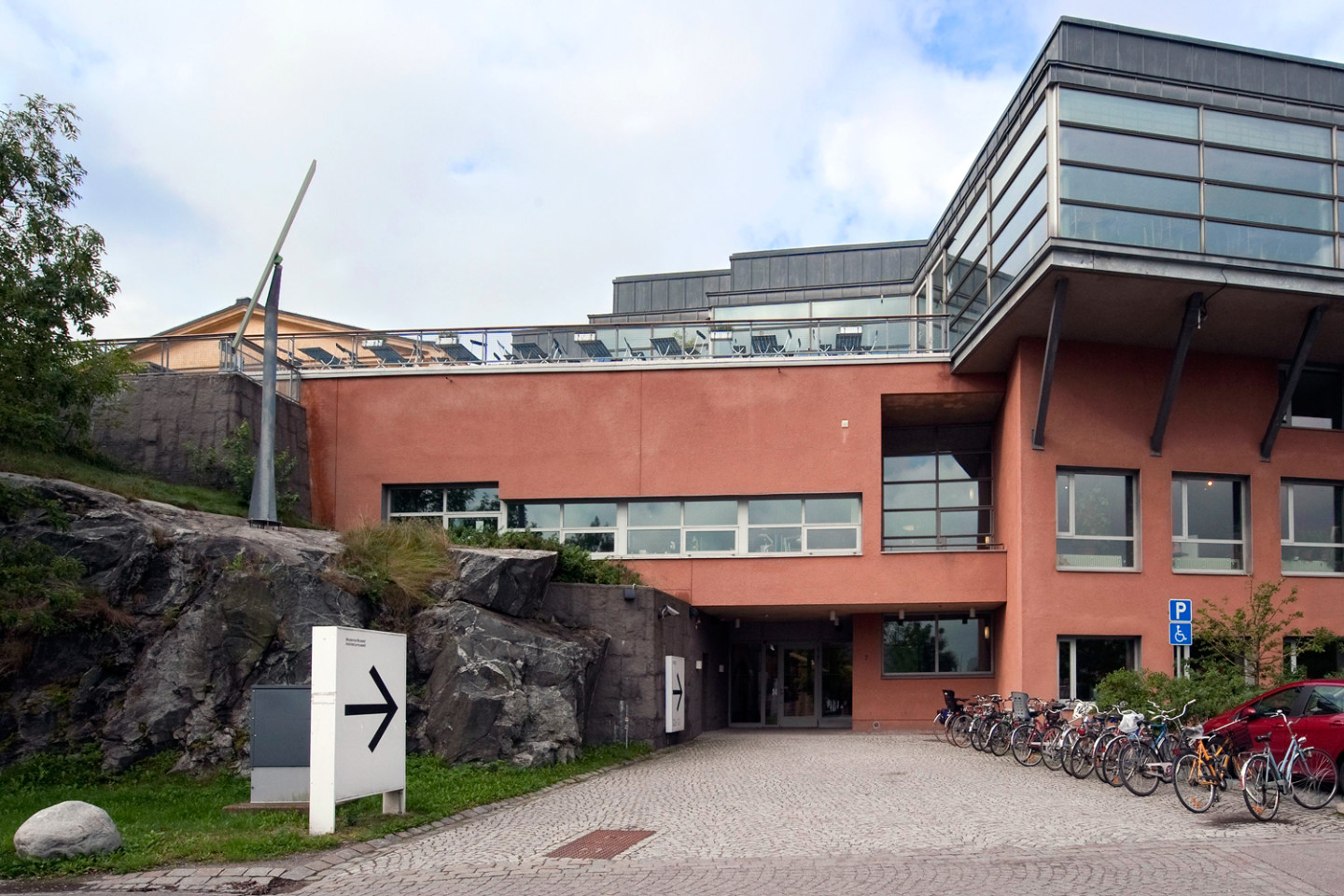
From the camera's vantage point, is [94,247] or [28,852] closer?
[28,852]

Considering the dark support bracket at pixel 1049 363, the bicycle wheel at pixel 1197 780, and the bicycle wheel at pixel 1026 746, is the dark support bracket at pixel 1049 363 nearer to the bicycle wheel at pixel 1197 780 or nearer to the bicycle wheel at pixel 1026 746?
the bicycle wheel at pixel 1026 746

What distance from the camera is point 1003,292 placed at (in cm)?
2147

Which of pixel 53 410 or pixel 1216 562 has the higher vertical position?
pixel 53 410

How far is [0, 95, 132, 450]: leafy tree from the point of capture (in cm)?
1268

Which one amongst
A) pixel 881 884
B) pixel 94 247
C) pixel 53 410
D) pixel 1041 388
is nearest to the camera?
pixel 881 884

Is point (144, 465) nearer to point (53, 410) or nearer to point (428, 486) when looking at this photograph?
point (428, 486)

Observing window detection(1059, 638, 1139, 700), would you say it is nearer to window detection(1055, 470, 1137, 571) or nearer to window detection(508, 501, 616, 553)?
window detection(1055, 470, 1137, 571)

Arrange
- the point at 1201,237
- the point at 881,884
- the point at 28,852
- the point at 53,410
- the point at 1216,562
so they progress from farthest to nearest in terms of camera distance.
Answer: the point at 1216,562 → the point at 1201,237 → the point at 53,410 → the point at 28,852 → the point at 881,884

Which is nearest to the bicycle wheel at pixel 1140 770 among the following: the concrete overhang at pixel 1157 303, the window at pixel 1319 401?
the concrete overhang at pixel 1157 303

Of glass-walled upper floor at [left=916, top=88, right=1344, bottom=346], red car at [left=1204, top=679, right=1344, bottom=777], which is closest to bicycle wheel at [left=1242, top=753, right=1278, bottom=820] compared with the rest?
red car at [left=1204, top=679, right=1344, bottom=777]

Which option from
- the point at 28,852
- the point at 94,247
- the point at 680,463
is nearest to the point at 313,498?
the point at 680,463

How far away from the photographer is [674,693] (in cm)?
2120

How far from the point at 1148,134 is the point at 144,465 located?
19.1 m

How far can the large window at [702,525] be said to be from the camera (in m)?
24.9
